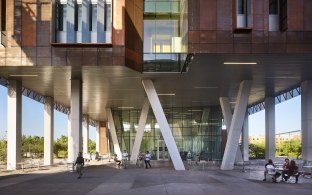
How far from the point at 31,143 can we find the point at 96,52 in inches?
2290

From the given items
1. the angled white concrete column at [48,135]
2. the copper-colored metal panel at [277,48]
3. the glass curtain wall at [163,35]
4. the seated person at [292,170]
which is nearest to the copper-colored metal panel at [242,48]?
the copper-colored metal panel at [277,48]

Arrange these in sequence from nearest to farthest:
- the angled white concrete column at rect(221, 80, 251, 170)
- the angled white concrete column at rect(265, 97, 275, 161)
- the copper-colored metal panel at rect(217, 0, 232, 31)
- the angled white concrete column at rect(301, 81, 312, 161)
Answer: the copper-colored metal panel at rect(217, 0, 232, 31), the angled white concrete column at rect(221, 80, 251, 170), the angled white concrete column at rect(301, 81, 312, 161), the angled white concrete column at rect(265, 97, 275, 161)

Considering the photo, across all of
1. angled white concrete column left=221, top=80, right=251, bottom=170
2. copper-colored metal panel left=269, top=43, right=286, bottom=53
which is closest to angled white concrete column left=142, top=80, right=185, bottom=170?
angled white concrete column left=221, top=80, right=251, bottom=170

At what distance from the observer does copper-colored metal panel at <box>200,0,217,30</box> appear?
29422 millimetres

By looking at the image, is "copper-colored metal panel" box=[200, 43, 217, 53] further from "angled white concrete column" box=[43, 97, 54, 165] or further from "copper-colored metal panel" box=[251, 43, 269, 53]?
"angled white concrete column" box=[43, 97, 54, 165]

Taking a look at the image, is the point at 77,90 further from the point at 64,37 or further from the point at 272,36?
the point at 272,36

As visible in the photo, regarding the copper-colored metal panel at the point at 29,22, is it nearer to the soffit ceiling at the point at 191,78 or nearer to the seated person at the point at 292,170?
the soffit ceiling at the point at 191,78

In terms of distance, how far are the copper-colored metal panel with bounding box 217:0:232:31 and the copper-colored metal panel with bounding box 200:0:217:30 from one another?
9.1 inches

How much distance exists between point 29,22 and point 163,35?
35.3ft

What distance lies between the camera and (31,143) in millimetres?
86000

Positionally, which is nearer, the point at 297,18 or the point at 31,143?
the point at 297,18

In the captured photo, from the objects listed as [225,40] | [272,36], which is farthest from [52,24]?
[272,36]

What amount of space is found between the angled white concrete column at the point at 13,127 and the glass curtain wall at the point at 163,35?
10402 millimetres

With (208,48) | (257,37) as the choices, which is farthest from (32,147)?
(257,37)
